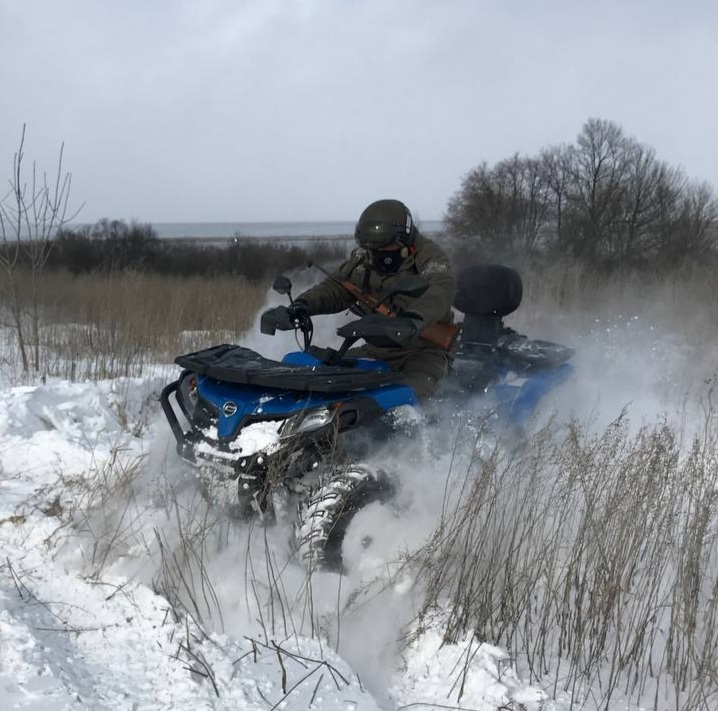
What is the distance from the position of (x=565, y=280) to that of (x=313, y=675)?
11.2m

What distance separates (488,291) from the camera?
193 inches

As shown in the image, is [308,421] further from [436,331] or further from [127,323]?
[127,323]

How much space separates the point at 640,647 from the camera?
9.24 feet

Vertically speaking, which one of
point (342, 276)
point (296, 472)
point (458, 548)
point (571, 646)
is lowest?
point (571, 646)

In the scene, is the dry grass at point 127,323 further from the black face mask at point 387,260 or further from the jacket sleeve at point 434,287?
the jacket sleeve at point 434,287

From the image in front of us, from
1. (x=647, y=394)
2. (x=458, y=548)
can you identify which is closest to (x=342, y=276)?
(x=458, y=548)

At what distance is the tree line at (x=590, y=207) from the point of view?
16562 mm

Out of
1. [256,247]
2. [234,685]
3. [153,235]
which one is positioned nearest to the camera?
[234,685]

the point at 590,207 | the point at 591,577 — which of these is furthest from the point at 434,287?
the point at 590,207

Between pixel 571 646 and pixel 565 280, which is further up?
pixel 565 280

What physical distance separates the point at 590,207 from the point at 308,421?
15.4 m

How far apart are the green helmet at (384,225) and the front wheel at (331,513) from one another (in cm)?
143

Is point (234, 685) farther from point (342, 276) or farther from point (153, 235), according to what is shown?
point (153, 235)


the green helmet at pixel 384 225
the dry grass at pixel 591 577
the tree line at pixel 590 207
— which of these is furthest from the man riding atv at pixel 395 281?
the tree line at pixel 590 207
